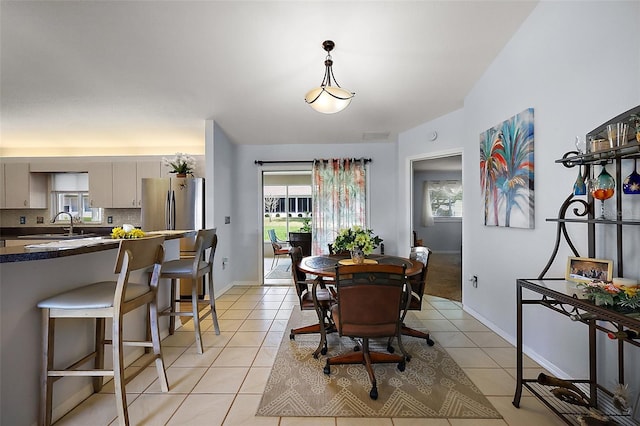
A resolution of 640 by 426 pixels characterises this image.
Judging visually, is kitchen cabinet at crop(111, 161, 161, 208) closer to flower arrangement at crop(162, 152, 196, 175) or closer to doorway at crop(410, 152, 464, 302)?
flower arrangement at crop(162, 152, 196, 175)

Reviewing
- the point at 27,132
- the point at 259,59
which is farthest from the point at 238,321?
the point at 27,132

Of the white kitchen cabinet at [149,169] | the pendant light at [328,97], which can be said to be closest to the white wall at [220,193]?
the white kitchen cabinet at [149,169]

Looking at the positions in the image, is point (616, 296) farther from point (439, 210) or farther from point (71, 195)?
point (71, 195)

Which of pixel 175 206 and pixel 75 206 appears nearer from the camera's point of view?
pixel 175 206

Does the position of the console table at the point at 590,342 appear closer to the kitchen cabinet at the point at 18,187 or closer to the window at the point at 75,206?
the window at the point at 75,206

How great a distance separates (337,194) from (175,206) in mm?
2491

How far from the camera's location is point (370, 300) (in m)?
1.99

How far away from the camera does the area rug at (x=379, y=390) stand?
178cm

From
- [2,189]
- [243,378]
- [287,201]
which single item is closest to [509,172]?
[243,378]

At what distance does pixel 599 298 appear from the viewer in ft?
4.50

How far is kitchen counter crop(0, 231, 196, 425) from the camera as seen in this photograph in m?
1.43

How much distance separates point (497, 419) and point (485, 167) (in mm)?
2287

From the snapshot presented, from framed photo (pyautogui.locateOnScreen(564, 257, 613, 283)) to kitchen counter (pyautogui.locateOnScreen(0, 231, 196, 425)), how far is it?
2.91 m

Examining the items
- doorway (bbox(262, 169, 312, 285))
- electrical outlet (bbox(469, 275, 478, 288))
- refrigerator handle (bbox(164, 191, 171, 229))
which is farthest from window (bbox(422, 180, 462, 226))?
refrigerator handle (bbox(164, 191, 171, 229))
